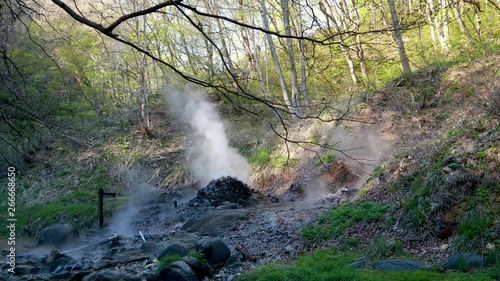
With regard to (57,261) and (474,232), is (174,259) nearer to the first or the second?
(57,261)

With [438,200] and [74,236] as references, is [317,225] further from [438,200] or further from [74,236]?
[74,236]

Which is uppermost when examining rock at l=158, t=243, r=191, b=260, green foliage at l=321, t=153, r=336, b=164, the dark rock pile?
green foliage at l=321, t=153, r=336, b=164

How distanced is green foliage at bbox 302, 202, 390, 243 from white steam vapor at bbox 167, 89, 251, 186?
26.9 ft

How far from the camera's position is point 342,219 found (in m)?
6.98

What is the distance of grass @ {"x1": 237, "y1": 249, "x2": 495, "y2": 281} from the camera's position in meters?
4.17

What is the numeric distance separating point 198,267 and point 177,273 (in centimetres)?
48

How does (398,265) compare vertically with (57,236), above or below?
below

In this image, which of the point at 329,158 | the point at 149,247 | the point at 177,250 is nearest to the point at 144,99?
the point at 329,158

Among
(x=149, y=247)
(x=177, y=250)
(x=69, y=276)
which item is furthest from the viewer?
(x=149, y=247)

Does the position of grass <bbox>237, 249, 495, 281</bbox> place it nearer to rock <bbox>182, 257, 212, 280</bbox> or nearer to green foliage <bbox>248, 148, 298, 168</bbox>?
rock <bbox>182, 257, 212, 280</bbox>

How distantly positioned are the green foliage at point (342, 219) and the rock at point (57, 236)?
669 centimetres

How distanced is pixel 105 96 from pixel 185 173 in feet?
25.7

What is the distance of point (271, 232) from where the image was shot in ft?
26.8

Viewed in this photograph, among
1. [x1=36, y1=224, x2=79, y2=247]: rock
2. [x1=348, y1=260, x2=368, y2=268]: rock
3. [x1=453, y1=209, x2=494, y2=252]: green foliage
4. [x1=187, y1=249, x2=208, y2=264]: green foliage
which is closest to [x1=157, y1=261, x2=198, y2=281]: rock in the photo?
[x1=187, y1=249, x2=208, y2=264]: green foliage
